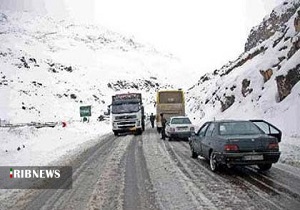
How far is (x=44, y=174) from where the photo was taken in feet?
36.9

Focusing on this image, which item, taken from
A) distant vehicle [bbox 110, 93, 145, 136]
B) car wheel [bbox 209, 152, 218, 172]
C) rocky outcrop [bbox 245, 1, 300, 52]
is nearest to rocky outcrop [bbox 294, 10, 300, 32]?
rocky outcrop [bbox 245, 1, 300, 52]

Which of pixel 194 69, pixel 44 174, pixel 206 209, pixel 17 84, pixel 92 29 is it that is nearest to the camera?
pixel 206 209

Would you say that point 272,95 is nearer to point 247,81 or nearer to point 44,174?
point 247,81

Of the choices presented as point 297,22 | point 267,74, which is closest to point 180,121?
point 267,74

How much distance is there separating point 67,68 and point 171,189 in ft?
325

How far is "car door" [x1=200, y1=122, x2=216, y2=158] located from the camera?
11438 millimetres

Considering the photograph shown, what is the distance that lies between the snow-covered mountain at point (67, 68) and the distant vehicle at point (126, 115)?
2848cm

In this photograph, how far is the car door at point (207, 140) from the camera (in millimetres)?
11438

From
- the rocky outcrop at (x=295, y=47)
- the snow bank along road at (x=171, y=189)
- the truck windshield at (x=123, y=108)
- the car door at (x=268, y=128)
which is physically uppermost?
the rocky outcrop at (x=295, y=47)

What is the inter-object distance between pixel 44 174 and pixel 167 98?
19.5 meters

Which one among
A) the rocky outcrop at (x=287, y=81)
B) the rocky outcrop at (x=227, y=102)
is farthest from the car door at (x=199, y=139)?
the rocky outcrop at (x=227, y=102)

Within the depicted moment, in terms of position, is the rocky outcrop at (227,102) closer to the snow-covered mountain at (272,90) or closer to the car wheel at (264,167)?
the snow-covered mountain at (272,90)

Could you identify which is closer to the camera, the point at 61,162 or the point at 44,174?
the point at 44,174

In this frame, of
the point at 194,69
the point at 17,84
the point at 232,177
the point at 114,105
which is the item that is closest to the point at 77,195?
the point at 232,177
